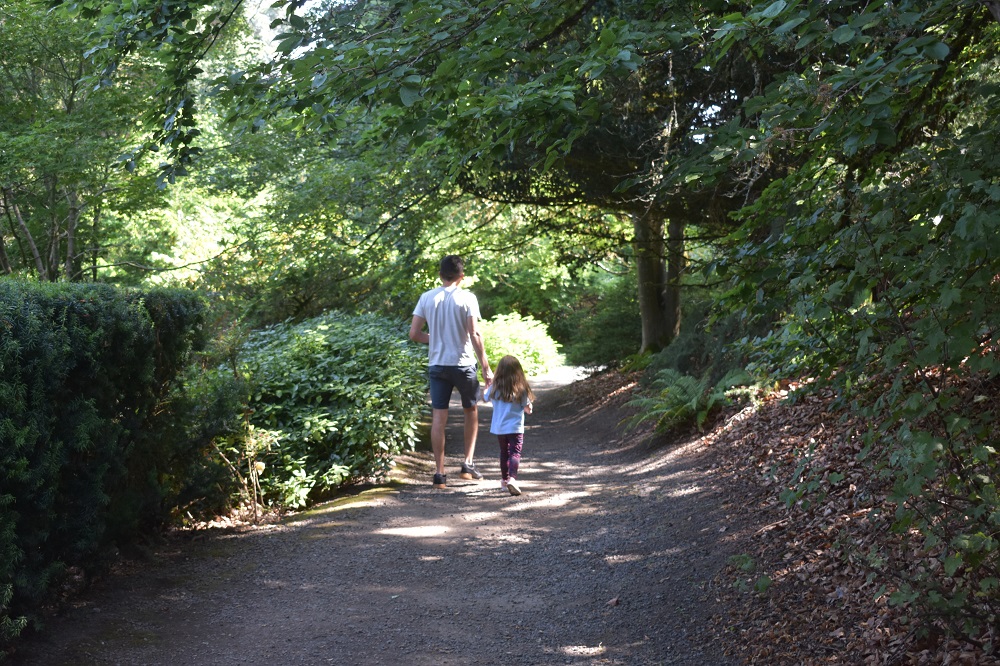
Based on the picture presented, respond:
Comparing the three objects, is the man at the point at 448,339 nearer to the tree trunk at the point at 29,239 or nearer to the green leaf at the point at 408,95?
the green leaf at the point at 408,95

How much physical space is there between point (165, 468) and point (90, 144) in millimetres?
6339

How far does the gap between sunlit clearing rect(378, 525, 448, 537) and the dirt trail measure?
0.8 inches

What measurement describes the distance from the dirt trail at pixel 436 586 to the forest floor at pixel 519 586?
17 millimetres

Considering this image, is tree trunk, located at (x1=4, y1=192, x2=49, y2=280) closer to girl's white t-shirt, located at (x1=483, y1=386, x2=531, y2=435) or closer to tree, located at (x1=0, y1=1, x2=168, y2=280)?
tree, located at (x1=0, y1=1, x2=168, y2=280)

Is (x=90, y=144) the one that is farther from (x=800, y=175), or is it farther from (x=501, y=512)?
(x=800, y=175)

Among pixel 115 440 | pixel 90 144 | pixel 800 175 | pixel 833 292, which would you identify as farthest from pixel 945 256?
pixel 90 144

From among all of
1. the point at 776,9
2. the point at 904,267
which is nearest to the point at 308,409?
the point at 904,267

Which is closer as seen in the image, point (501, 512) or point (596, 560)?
point (596, 560)

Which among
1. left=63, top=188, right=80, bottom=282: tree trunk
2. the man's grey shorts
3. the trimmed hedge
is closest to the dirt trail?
the trimmed hedge

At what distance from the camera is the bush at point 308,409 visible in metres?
7.00

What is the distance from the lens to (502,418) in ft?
26.9

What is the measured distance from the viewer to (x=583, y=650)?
4727mm

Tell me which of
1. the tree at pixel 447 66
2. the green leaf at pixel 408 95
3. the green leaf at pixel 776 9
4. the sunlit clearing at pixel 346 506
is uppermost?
the tree at pixel 447 66

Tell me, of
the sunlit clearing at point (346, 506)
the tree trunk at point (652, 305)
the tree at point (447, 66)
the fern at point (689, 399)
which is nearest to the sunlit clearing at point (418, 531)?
the sunlit clearing at point (346, 506)
